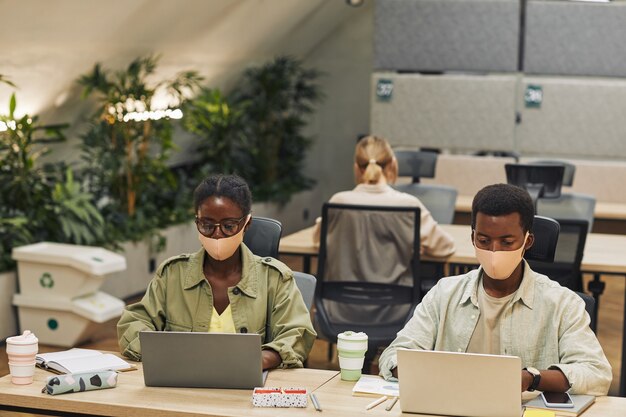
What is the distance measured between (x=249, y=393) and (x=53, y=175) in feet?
12.8

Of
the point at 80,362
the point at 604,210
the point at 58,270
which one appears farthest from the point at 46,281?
the point at 604,210

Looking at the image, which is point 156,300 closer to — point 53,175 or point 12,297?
point 12,297

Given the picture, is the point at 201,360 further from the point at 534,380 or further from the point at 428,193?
the point at 428,193

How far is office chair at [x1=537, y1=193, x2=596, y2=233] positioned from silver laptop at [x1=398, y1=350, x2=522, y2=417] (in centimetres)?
309

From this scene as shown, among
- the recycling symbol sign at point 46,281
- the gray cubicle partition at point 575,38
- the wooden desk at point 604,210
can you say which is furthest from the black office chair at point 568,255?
the gray cubicle partition at point 575,38

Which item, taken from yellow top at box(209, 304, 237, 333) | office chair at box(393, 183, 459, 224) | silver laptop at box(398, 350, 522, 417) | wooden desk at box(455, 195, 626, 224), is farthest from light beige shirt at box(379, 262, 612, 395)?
wooden desk at box(455, 195, 626, 224)

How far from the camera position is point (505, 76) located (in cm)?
694

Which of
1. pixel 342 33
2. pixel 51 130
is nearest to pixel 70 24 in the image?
pixel 51 130

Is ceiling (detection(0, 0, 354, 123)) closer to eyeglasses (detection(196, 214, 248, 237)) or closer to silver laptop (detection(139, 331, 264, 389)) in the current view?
eyeglasses (detection(196, 214, 248, 237))

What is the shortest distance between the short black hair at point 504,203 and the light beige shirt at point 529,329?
132 millimetres

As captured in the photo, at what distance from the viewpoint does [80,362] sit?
8.86 ft

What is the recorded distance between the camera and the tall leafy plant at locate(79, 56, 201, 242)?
20.6 feet

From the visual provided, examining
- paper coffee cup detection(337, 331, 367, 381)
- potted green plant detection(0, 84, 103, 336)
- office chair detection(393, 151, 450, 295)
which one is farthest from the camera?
potted green plant detection(0, 84, 103, 336)

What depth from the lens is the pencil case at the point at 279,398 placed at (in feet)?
7.87
